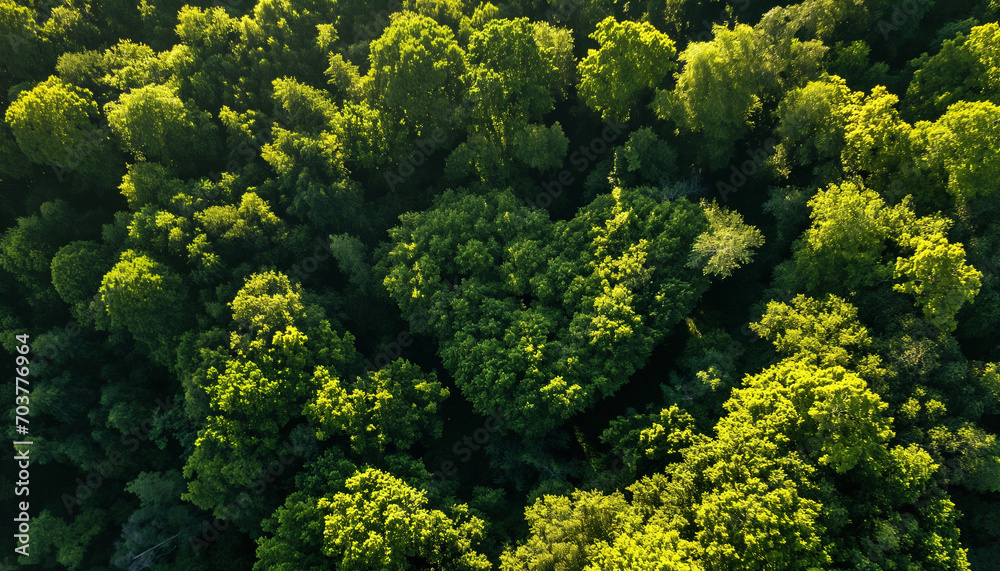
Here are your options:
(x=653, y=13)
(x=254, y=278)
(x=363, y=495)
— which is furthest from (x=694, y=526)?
(x=653, y=13)

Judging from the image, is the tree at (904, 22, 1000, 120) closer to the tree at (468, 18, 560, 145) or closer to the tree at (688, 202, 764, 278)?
the tree at (688, 202, 764, 278)

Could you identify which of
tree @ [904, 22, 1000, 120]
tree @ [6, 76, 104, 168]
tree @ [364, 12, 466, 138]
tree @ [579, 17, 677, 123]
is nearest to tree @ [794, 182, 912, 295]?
tree @ [904, 22, 1000, 120]

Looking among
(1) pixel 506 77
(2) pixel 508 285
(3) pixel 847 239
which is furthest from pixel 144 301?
(3) pixel 847 239

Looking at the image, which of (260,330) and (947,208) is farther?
(260,330)

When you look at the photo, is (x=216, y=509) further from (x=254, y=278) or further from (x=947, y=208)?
(x=947, y=208)

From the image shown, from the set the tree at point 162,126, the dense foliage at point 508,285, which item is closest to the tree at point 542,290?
the dense foliage at point 508,285
